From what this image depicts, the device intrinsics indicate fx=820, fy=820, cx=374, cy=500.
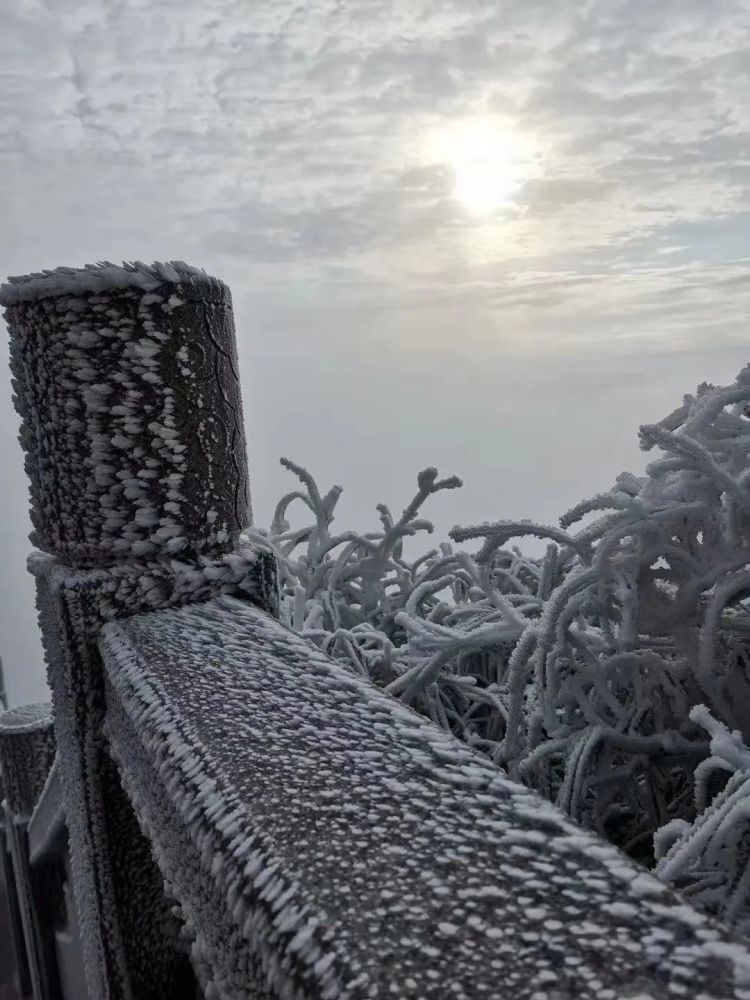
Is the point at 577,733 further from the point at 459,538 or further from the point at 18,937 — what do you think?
the point at 18,937

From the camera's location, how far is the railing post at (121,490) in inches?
54.6

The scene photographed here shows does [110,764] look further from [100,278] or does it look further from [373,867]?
[373,867]

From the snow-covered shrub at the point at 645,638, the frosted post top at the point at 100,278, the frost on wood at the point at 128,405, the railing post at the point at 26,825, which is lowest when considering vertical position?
the railing post at the point at 26,825

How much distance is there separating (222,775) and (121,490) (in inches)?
30.5

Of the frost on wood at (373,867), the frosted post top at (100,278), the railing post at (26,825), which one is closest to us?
the frost on wood at (373,867)

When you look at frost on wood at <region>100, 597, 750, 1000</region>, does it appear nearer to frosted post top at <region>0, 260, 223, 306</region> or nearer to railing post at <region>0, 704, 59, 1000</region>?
frosted post top at <region>0, 260, 223, 306</region>

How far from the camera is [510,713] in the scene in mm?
1525

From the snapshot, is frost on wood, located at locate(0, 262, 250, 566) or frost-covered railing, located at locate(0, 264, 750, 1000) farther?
frost on wood, located at locate(0, 262, 250, 566)

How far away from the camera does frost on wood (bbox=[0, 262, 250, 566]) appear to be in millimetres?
1378

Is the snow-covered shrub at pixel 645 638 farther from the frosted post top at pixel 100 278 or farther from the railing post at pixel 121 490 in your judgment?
the frosted post top at pixel 100 278

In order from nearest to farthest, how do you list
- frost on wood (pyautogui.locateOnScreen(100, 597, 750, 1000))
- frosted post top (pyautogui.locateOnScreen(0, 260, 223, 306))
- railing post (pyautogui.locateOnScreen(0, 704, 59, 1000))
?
frost on wood (pyautogui.locateOnScreen(100, 597, 750, 1000)) < frosted post top (pyautogui.locateOnScreen(0, 260, 223, 306)) < railing post (pyautogui.locateOnScreen(0, 704, 59, 1000))

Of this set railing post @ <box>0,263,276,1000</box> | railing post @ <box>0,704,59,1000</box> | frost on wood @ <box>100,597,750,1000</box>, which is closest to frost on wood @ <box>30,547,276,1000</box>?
railing post @ <box>0,263,276,1000</box>

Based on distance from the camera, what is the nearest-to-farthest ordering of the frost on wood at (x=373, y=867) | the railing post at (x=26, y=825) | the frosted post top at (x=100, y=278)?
the frost on wood at (x=373, y=867) → the frosted post top at (x=100, y=278) → the railing post at (x=26, y=825)

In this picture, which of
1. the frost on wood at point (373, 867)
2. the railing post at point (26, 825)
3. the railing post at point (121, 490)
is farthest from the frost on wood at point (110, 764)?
the railing post at point (26, 825)
